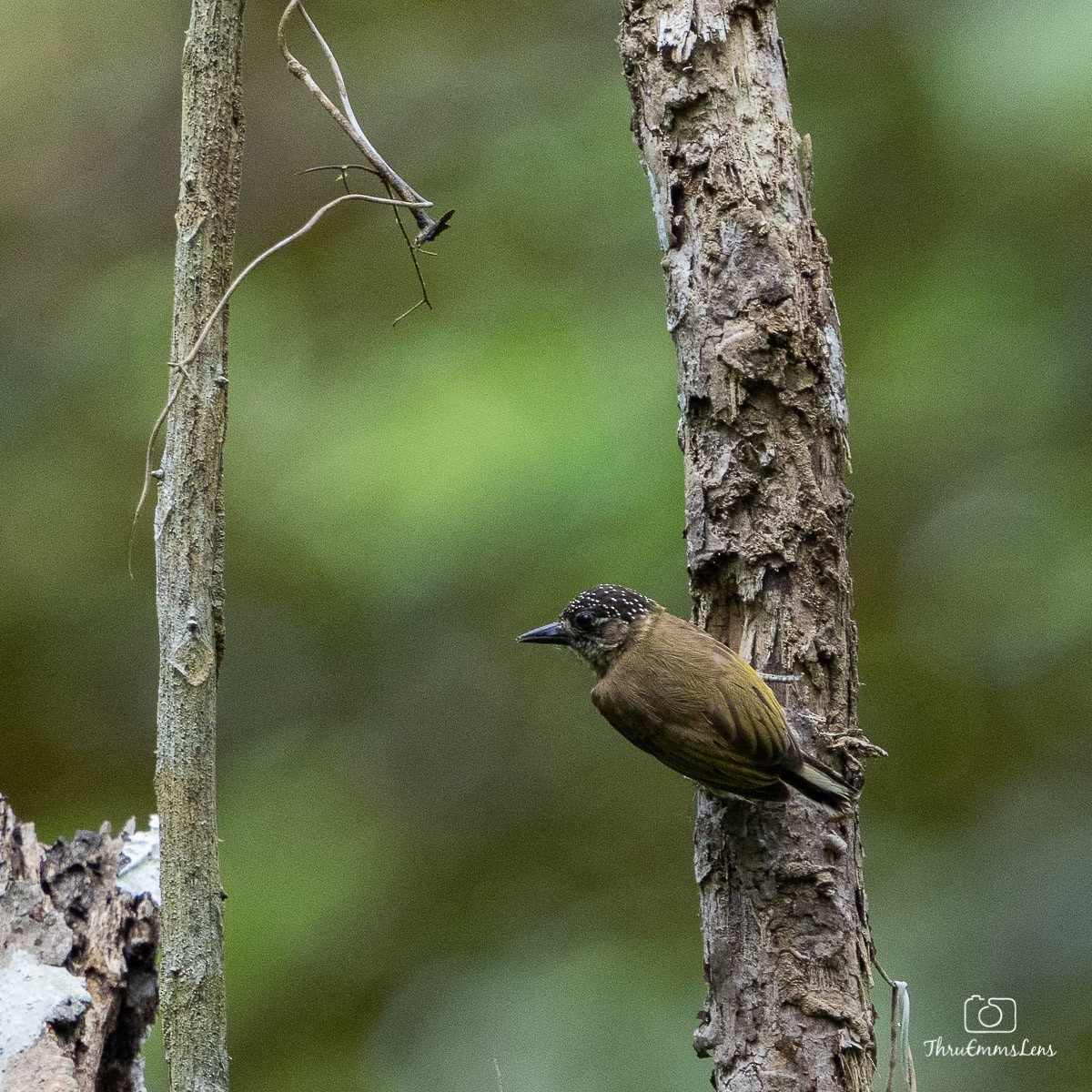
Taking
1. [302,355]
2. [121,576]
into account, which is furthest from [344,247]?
[121,576]

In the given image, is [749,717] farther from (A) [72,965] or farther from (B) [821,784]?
(A) [72,965]

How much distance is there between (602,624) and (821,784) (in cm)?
75

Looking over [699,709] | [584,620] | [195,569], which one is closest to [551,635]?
[584,620]

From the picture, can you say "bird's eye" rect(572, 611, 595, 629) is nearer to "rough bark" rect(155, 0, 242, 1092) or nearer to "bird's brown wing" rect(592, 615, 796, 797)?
"bird's brown wing" rect(592, 615, 796, 797)

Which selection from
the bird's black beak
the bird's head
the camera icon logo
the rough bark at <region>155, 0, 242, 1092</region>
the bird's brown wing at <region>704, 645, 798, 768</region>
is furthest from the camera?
the camera icon logo

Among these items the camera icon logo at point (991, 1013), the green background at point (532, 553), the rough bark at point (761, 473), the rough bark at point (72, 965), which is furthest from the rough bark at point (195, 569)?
the camera icon logo at point (991, 1013)

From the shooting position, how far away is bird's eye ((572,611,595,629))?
300 centimetres

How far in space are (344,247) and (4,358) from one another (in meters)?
1.46

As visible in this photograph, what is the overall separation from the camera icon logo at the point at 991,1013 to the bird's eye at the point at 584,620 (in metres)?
2.09

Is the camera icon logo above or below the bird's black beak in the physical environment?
below

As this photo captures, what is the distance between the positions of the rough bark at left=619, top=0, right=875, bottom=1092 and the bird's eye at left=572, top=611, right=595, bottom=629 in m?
0.47

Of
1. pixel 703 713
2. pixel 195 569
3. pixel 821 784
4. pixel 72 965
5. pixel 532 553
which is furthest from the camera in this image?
pixel 532 553

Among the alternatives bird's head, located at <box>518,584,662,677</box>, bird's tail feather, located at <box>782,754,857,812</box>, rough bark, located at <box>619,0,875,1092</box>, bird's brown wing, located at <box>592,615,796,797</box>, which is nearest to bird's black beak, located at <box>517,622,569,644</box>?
bird's head, located at <box>518,584,662,677</box>

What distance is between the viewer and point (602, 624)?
2992mm
